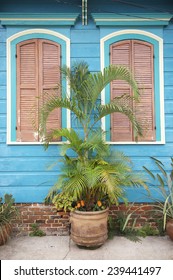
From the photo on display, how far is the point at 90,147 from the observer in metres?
2.81

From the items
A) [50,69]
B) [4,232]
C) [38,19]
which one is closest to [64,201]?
[4,232]

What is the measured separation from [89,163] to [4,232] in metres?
1.42

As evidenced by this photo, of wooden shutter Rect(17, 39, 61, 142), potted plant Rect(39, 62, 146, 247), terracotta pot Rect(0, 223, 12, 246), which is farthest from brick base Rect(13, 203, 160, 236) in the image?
wooden shutter Rect(17, 39, 61, 142)

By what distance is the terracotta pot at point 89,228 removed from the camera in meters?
2.77

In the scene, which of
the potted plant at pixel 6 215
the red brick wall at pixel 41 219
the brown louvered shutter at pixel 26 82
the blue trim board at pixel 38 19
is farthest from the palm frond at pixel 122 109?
the potted plant at pixel 6 215

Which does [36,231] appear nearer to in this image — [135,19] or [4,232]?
[4,232]

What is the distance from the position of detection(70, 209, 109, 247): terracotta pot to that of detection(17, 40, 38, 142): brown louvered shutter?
149 cm

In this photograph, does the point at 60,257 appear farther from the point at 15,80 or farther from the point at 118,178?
the point at 15,80

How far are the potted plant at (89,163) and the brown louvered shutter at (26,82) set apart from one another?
22.2 inches

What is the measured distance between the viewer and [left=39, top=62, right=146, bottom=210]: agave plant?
2.68 metres

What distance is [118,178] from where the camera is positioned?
279 centimetres

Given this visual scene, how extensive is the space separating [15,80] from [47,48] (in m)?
0.68

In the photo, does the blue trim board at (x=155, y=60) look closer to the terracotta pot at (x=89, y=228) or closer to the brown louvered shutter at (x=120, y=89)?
the brown louvered shutter at (x=120, y=89)
